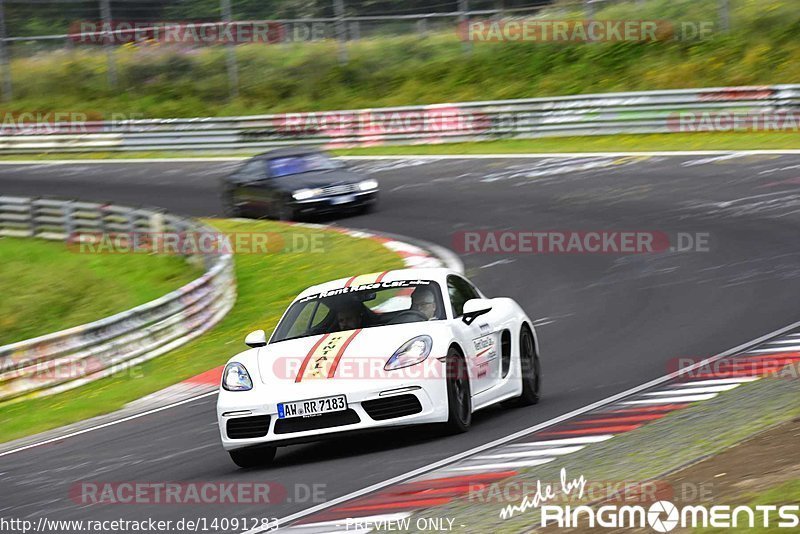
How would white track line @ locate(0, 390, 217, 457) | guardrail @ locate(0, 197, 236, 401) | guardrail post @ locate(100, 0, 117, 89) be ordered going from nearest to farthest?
1. white track line @ locate(0, 390, 217, 457)
2. guardrail @ locate(0, 197, 236, 401)
3. guardrail post @ locate(100, 0, 117, 89)

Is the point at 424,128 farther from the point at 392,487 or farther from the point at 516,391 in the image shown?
the point at 392,487

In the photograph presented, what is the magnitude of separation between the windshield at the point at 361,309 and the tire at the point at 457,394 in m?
0.52

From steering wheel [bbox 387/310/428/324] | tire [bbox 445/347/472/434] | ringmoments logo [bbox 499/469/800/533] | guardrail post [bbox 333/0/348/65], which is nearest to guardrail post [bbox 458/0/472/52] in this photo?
guardrail post [bbox 333/0/348/65]

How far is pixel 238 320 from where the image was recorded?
17.0 meters

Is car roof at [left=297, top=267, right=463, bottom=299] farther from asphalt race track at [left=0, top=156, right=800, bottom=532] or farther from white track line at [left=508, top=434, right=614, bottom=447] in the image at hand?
white track line at [left=508, top=434, right=614, bottom=447]

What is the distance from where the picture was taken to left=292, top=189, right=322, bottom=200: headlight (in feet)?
74.9

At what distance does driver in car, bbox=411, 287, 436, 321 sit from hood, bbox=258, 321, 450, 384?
0.27m

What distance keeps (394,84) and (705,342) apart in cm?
2507

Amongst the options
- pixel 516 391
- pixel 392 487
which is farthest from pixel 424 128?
pixel 392 487

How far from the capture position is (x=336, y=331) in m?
9.28

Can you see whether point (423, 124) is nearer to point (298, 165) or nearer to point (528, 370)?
point (298, 165)

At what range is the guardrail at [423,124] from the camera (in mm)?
26656

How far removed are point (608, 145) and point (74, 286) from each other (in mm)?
11675

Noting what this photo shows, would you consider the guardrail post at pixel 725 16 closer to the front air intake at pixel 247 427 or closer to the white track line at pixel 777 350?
the white track line at pixel 777 350
